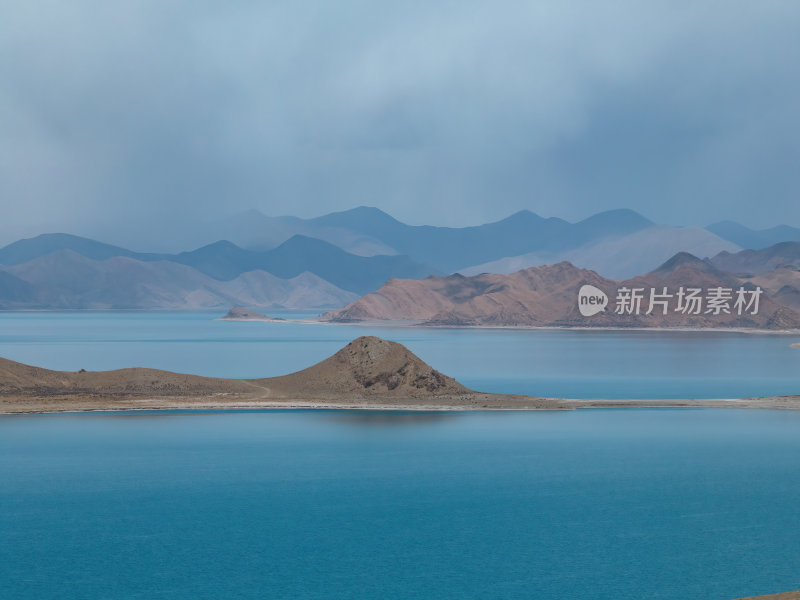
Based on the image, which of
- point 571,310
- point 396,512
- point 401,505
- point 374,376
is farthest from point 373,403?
point 571,310

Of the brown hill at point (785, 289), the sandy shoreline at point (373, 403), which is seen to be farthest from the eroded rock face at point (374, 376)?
the brown hill at point (785, 289)

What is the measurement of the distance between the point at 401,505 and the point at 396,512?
0.78 metres

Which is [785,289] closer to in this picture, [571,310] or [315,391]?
[571,310]

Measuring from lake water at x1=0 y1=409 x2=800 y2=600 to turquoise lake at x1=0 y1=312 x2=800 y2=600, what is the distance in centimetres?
8

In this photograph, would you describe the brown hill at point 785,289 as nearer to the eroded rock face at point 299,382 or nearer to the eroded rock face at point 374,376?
the eroded rock face at point 374,376

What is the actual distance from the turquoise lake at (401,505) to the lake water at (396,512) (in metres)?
0.08

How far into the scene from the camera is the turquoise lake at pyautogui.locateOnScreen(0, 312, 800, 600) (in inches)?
707

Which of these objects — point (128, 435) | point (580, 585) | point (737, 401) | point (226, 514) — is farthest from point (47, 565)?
point (737, 401)

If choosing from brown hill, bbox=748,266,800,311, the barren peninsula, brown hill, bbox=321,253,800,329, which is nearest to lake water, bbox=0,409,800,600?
the barren peninsula

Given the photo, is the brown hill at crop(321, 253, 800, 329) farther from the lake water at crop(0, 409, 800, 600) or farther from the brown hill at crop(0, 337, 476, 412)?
the lake water at crop(0, 409, 800, 600)

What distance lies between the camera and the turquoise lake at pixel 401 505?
1795 cm

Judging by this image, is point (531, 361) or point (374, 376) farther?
point (531, 361)

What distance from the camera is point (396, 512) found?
2330 centimetres

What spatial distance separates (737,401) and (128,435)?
2763 cm
